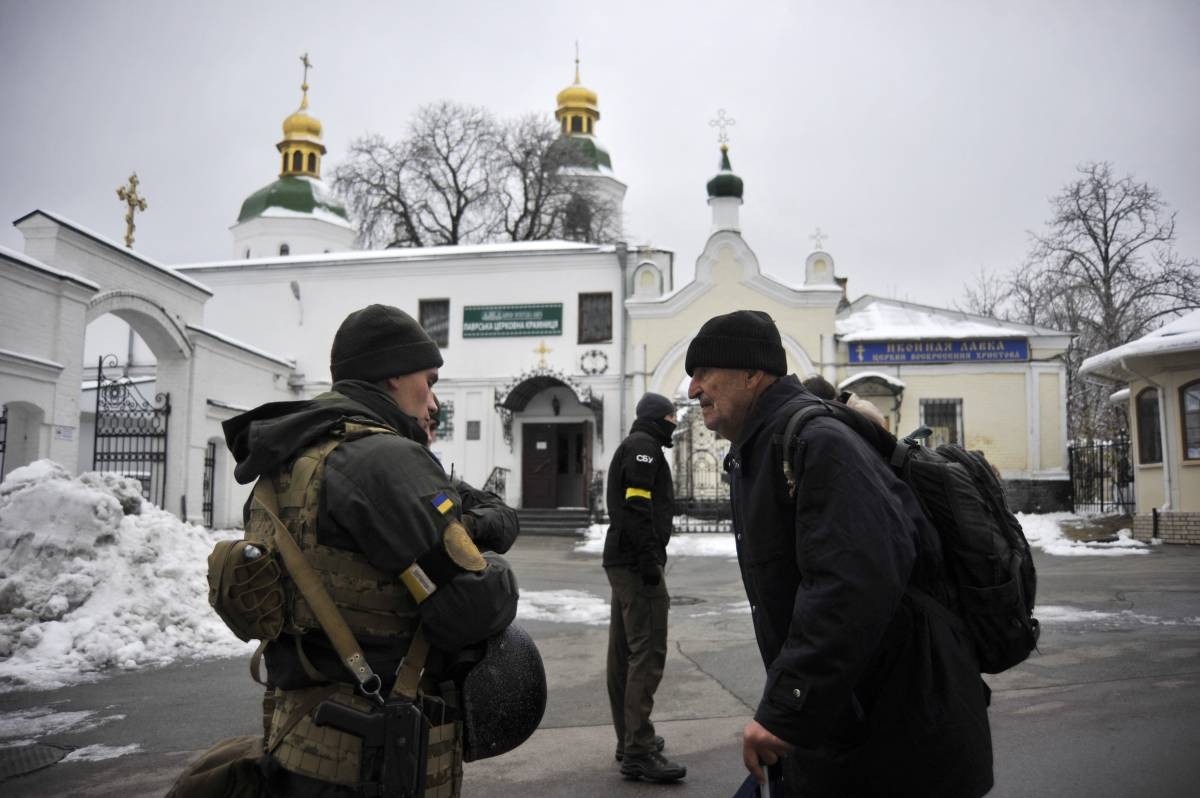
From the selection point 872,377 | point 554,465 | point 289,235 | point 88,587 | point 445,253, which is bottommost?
point 88,587

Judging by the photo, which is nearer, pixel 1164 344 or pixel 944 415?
pixel 1164 344

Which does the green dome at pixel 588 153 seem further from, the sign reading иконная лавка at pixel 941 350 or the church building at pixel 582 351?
the sign reading иконная лавка at pixel 941 350

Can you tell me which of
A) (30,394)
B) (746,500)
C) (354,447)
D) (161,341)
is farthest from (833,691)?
(161,341)

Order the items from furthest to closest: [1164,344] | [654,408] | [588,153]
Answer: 1. [588,153]
2. [1164,344]
3. [654,408]

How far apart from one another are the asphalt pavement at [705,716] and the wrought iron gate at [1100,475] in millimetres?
13125

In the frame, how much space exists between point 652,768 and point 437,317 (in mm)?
22726

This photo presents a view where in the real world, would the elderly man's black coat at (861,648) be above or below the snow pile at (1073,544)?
above

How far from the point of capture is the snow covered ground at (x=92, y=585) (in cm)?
722

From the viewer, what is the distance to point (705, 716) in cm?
581

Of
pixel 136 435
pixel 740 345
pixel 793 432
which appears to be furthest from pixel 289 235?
pixel 793 432

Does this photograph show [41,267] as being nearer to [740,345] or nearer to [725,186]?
[740,345]

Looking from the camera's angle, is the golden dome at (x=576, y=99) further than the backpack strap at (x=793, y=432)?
Yes

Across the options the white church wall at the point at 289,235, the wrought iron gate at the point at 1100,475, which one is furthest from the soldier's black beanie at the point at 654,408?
the white church wall at the point at 289,235

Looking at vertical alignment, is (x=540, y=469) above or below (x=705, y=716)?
above
